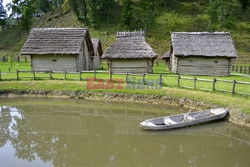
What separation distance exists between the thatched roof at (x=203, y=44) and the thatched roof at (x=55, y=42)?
32.4 feet

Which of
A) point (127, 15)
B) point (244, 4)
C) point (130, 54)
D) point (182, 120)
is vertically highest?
point (244, 4)

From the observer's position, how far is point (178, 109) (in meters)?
15.2

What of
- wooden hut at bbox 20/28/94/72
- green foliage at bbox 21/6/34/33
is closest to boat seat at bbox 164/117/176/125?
wooden hut at bbox 20/28/94/72

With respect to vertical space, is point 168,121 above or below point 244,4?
below

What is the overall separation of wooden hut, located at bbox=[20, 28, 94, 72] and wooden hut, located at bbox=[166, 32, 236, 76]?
9986 mm

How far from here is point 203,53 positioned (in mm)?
24438

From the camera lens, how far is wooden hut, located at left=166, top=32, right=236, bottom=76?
2445 centimetres

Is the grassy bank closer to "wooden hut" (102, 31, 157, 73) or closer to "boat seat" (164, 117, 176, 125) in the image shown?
"boat seat" (164, 117, 176, 125)

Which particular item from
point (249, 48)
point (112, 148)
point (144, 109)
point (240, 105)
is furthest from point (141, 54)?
point (249, 48)

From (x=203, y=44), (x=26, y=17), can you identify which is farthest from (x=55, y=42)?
(x=26, y=17)

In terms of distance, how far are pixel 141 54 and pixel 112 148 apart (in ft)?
48.5

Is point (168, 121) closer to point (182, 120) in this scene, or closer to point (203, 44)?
point (182, 120)

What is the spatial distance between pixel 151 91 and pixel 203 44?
11.3 m

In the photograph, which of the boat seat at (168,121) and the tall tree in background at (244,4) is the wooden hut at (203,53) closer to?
the boat seat at (168,121)
